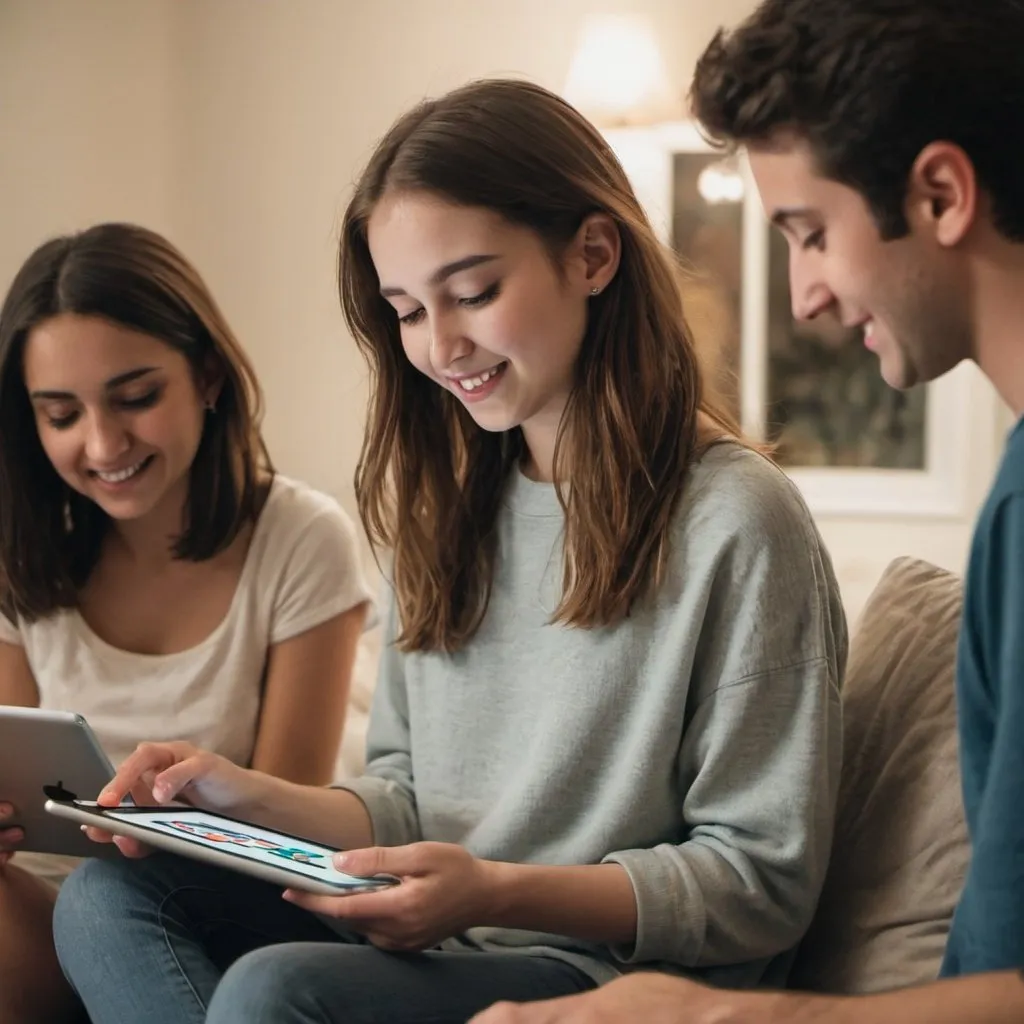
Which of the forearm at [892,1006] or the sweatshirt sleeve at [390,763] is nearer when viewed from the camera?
the forearm at [892,1006]

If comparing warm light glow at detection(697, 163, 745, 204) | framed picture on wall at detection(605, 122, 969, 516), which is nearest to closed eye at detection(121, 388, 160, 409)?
framed picture on wall at detection(605, 122, 969, 516)

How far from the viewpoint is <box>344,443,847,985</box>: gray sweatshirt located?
1.15 m

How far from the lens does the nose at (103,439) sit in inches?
60.9

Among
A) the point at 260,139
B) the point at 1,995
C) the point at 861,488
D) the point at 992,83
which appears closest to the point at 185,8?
the point at 260,139

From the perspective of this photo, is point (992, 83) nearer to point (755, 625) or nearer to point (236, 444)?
point (755, 625)

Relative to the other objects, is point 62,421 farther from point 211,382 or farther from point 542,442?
point 542,442

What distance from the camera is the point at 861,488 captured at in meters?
3.04

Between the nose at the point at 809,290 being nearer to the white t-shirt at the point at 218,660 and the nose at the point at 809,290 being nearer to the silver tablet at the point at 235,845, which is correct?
the silver tablet at the point at 235,845

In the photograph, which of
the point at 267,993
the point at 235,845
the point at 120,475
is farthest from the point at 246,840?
the point at 120,475

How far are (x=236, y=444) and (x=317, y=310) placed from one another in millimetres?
1581

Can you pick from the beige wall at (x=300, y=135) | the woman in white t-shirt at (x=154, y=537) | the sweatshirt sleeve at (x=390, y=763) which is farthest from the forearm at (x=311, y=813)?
the beige wall at (x=300, y=135)

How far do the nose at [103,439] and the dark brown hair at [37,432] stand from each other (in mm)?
107

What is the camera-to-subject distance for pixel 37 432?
5.47 feet

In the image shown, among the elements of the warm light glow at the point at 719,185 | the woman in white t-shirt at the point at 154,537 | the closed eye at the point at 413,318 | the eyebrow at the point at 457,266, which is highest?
the warm light glow at the point at 719,185
